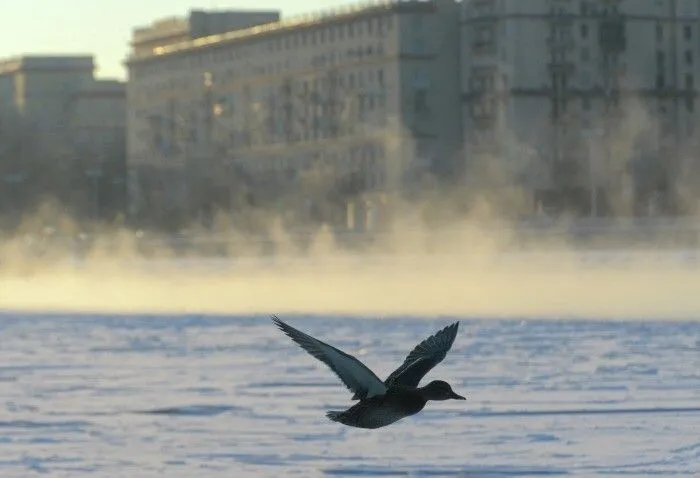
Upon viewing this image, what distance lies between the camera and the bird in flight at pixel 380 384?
1983 cm

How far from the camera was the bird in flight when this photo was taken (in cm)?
1983

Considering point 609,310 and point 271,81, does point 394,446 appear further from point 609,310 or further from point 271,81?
point 271,81

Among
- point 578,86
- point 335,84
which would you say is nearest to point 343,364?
point 578,86

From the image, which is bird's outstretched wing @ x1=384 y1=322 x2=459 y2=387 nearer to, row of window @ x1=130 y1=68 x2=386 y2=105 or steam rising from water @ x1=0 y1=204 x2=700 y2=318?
steam rising from water @ x1=0 y1=204 x2=700 y2=318

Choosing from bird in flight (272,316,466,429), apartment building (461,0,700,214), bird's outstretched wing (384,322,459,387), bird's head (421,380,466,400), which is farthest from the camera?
apartment building (461,0,700,214)

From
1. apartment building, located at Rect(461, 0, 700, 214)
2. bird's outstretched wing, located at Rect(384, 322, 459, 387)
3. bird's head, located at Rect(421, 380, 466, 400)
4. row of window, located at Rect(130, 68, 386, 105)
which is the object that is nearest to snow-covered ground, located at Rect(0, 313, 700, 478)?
bird's outstretched wing, located at Rect(384, 322, 459, 387)

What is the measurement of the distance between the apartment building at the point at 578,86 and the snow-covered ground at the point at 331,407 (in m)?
119

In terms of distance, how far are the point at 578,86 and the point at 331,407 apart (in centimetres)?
14631

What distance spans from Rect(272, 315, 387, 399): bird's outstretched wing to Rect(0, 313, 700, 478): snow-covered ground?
7023 mm

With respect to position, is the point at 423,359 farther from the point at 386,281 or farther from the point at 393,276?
the point at 393,276

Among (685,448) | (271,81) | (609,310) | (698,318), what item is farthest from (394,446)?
(271,81)

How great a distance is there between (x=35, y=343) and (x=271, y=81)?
145m

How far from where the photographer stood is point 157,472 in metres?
27.9

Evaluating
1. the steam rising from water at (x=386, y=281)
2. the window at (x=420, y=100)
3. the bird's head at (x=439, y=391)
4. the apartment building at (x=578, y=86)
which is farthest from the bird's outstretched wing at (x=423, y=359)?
the window at (x=420, y=100)
